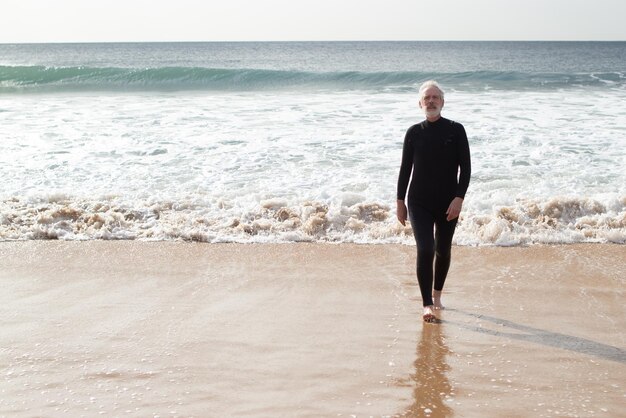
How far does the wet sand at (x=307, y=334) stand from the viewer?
3320mm

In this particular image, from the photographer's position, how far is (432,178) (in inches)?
174

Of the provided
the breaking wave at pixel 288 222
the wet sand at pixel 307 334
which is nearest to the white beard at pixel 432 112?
the wet sand at pixel 307 334

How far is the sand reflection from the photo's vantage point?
127 inches

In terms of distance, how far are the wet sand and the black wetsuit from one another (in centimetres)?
46

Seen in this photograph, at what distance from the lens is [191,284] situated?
5.19 metres

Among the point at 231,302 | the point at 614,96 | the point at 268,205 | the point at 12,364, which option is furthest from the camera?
the point at 614,96

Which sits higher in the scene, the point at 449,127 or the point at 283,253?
the point at 449,127

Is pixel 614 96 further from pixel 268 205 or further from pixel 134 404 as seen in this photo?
pixel 134 404

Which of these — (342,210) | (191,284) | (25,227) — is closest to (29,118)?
(25,227)

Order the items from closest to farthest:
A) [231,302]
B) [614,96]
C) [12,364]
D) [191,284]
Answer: [12,364] < [231,302] < [191,284] < [614,96]

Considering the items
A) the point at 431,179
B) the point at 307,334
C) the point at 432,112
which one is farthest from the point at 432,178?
the point at 307,334

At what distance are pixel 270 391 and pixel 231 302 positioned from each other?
1.45 meters

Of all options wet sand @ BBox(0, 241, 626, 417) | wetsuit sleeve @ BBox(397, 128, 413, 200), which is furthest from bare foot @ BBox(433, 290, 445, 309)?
wetsuit sleeve @ BBox(397, 128, 413, 200)

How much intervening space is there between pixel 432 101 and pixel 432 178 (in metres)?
0.52
